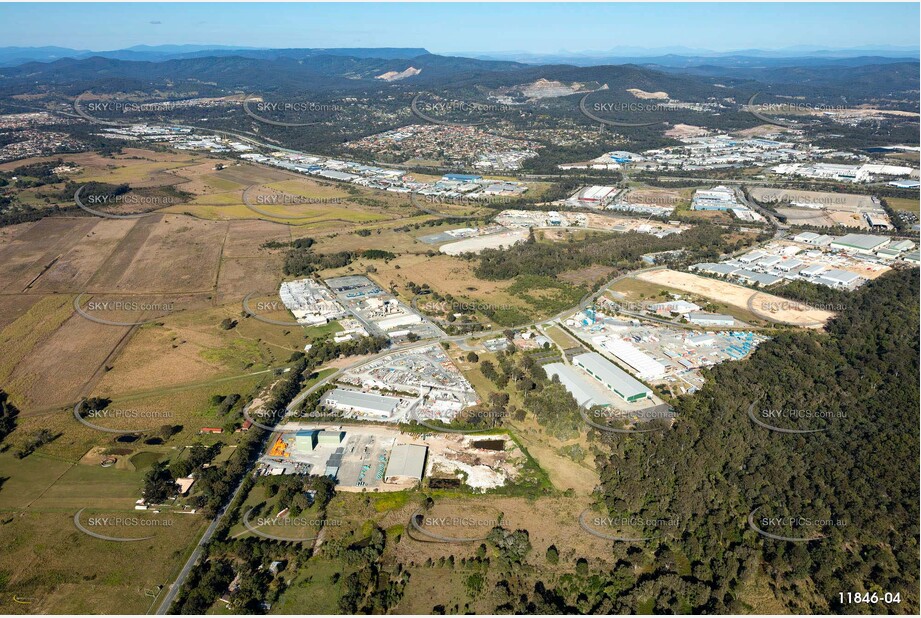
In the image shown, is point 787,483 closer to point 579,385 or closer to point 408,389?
point 579,385

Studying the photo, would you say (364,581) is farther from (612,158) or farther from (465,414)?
(612,158)

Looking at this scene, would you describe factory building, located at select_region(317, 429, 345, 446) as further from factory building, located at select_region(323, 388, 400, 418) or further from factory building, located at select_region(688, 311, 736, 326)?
factory building, located at select_region(688, 311, 736, 326)

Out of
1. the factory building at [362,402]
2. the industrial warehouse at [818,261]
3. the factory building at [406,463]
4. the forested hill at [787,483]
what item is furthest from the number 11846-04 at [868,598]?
the industrial warehouse at [818,261]

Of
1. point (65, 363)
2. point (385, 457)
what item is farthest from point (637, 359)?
point (65, 363)

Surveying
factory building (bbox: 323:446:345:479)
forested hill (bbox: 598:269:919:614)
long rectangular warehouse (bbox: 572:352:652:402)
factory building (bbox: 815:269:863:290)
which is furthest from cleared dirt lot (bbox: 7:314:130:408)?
factory building (bbox: 815:269:863:290)

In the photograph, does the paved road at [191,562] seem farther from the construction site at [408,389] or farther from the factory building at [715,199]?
the factory building at [715,199]
